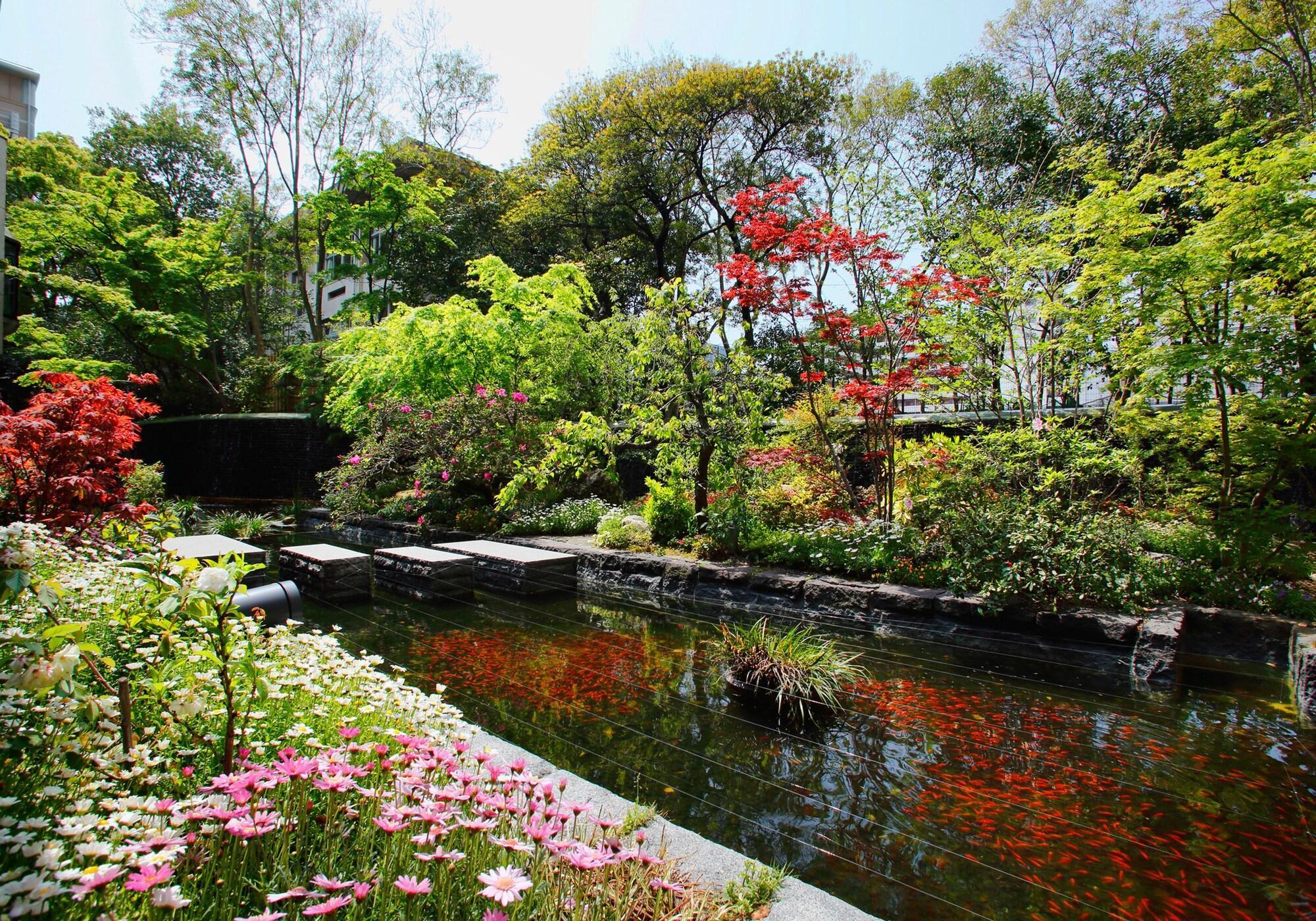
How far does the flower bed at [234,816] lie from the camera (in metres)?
1.23

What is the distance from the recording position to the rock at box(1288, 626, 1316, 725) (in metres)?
3.70

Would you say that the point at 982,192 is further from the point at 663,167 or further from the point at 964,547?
the point at 964,547

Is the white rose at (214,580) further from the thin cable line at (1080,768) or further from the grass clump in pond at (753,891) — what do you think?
the thin cable line at (1080,768)

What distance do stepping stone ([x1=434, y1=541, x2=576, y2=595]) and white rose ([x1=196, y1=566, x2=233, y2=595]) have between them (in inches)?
201

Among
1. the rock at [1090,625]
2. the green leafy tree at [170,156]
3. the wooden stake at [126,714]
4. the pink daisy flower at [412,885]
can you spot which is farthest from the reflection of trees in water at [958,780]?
the green leafy tree at [170,156]

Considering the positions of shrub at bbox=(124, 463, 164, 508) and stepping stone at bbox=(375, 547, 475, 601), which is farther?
shrub at bbox=(124, 463, 164, 508)

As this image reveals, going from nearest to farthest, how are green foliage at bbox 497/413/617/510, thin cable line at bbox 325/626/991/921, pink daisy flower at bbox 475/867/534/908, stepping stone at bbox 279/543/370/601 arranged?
pink daisy flower at bbox 475/867/534/908 → thin cable line at bbox 325/626/991/921 → stepping stone at bbox 279/543/370/601 → green foliage at bbox 497/413/617/510

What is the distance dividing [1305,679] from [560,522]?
723 centimetres

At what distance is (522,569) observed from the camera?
22.0 feet

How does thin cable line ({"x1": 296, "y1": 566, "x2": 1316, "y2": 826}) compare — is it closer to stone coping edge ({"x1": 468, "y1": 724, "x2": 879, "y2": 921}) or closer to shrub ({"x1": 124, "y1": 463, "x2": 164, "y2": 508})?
stone coping edge ({"x1": 468, "y1": 724, "x2": 879, "y2": 921})

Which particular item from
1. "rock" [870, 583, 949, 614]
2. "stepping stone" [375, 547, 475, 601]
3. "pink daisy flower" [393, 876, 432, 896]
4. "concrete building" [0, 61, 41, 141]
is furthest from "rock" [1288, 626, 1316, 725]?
"concrete building" [0, 61, 41, 141]

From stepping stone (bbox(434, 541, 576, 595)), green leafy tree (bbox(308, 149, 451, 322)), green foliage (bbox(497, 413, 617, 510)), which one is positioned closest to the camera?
stepping stone (bbox(434, 541, 576, 595))

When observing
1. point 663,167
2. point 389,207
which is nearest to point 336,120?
point 389,207

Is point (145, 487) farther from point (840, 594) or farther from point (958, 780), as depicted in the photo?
point (958, 780)
